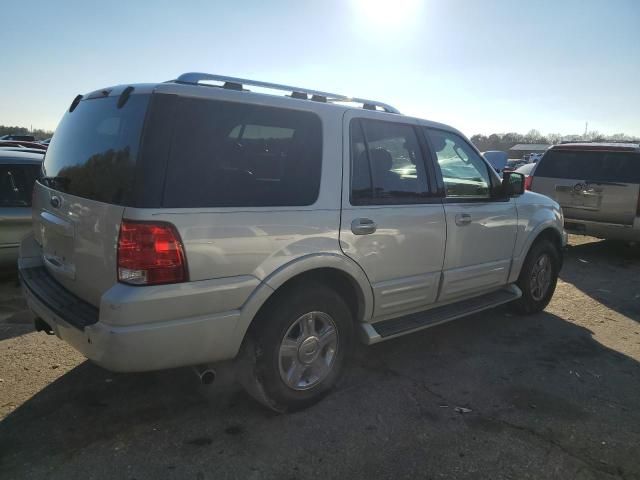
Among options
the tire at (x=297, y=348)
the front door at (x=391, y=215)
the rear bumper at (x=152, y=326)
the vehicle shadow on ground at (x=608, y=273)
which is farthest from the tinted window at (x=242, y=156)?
the vehicle shadow on ground at (x=608, y=273)

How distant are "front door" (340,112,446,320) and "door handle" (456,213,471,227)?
0.64 feet

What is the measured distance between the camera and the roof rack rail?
2789 millimetres

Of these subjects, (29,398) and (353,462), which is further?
(29,398)

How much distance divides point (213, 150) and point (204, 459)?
1.65 meters

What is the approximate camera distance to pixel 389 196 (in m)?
3.42

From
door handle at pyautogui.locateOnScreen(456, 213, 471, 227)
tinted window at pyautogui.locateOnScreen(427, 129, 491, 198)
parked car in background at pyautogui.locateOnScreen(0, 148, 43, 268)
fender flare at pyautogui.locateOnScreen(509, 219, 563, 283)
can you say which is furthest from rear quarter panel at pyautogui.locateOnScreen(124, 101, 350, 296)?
parked car in background at pyautogui.locateOnScreen(0, 148, 43, 268)

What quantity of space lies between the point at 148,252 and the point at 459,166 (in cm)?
278

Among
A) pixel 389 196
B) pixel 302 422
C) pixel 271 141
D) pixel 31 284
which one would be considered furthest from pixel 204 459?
pixel 389 196

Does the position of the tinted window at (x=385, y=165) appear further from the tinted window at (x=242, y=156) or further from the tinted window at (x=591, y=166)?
the tinted window at (x=591, y=166)

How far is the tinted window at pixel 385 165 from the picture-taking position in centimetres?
326

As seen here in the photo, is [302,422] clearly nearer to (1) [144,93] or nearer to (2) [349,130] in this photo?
(2) [349,130]

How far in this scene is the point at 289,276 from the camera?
9.22ft

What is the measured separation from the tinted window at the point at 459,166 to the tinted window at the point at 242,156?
4.32 ft

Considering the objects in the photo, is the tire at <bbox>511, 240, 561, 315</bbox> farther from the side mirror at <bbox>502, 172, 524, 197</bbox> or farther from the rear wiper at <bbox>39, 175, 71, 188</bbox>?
the rear wiper at <bbox>39, 175, 71, 188</bbox>
